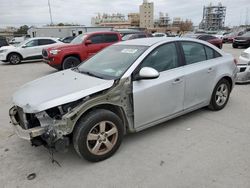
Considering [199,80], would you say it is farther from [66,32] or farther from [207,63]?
[66,32]

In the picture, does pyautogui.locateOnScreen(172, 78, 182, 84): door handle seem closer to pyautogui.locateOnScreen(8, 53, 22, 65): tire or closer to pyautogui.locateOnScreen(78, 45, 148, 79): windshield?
pyautogui.locateOnScreen(78, 45, 148, 79): windshield

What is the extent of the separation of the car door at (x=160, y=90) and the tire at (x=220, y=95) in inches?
41.4

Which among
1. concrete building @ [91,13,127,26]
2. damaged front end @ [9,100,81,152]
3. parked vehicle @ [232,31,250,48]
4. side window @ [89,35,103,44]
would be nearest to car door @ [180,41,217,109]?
damaged front end @ [9,100,81,152]

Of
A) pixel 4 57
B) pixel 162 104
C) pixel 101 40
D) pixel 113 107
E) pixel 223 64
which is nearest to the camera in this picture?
pixel 113 107

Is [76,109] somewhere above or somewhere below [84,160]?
above

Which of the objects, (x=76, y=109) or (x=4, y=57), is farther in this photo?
(x=4, y=57)

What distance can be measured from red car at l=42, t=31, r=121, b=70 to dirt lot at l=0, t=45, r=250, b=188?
Answer: 552 centimetres

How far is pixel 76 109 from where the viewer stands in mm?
2664

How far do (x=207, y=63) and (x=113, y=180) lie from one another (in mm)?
2783

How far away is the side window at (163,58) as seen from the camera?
341 centimetres

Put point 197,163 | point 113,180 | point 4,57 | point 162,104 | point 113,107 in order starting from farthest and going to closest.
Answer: point 4,57 → point 162,104 → point 113,107 → point 197,163 → point 113,180

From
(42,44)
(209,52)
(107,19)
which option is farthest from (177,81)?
(107,19)

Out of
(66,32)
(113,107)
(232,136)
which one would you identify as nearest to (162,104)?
(113,107)

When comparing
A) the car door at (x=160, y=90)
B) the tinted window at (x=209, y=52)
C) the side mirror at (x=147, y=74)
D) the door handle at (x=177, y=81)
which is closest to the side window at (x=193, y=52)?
the tinted window at (x=209, y=52)
